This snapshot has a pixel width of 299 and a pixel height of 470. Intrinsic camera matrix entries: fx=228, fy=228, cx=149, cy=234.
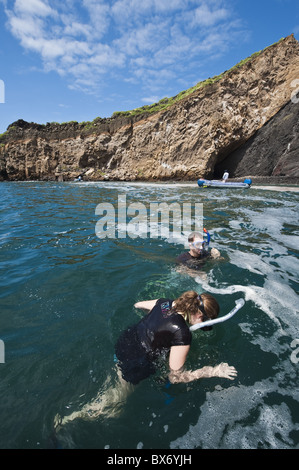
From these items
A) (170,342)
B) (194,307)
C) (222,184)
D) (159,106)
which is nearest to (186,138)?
(159,106)

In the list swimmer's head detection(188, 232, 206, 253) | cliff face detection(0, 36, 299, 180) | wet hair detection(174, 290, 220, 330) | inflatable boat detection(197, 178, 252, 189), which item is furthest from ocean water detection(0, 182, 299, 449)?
cliff face detection(0, 36, 299, 180)

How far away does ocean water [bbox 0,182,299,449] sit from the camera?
212 cm

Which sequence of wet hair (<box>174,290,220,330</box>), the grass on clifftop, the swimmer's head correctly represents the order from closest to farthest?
wet hair (<box>174,290,220,330</box>) → the swimmer's head → the grass on clifftop

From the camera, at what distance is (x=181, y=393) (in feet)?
8.14

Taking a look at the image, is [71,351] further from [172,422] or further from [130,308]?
[172,422]

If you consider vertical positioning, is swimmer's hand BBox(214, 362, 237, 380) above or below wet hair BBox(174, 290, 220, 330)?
below

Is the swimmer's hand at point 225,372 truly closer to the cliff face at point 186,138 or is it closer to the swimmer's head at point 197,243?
the swimmer's head at point 197,243

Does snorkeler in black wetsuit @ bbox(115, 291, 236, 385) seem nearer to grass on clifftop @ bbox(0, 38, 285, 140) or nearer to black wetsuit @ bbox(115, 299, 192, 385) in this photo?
black wetsuit @ bbox(115, 299, 192, 385)

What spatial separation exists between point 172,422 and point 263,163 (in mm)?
27665

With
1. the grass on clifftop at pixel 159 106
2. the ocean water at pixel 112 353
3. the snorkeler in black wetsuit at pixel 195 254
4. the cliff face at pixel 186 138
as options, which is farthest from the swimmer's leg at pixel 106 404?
the grass on clifftop at pixel 159 106

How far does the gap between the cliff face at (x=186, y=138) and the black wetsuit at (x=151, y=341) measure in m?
24.2

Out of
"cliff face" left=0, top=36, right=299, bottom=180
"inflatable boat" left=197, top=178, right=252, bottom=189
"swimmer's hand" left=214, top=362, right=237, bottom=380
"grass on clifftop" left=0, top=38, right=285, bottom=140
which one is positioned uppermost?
"grass on clifftop" left=0, top=38, right=285, bottom=140

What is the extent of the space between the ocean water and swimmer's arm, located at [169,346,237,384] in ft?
0.52

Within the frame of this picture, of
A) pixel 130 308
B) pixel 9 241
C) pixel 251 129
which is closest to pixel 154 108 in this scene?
pixel 251 129
